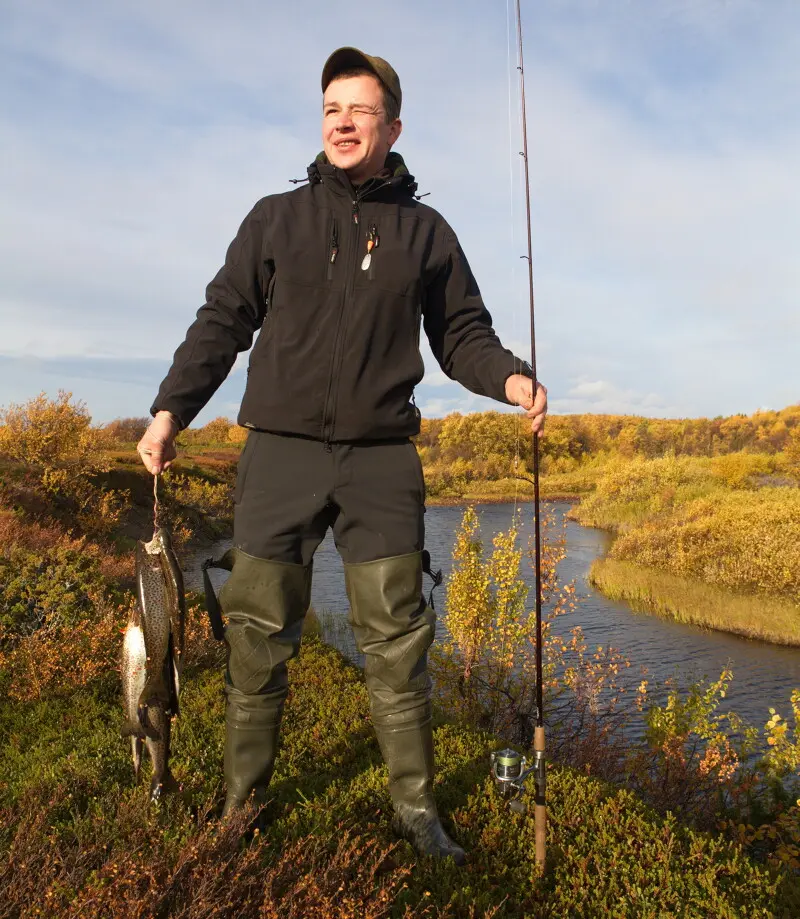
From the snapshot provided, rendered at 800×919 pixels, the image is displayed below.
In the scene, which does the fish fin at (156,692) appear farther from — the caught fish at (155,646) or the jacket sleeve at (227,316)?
the jacket sleeve at (227,316)

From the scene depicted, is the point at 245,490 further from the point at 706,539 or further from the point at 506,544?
the point at 706,539

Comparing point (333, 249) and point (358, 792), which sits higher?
point (333, 249)

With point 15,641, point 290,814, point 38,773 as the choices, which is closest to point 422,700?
point 290,814

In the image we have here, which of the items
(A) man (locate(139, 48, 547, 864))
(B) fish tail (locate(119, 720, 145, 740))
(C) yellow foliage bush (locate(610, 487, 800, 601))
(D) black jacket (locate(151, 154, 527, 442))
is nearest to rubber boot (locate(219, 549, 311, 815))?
(A) man (locate(139, 48, 547, 864))

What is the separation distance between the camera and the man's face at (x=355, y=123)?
3.36m

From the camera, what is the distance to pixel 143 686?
312cm

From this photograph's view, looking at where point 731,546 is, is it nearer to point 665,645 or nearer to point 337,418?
point 665,645

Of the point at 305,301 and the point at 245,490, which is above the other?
the point at 305,301

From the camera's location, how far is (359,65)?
339 cm

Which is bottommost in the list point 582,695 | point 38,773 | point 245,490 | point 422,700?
point 582,695

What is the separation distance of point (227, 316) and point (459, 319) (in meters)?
1.19

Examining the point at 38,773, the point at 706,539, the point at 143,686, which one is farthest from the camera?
the point at 706,539

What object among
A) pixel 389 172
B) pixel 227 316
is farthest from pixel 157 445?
pixel 389 172

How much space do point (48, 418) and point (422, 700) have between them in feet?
63.4
